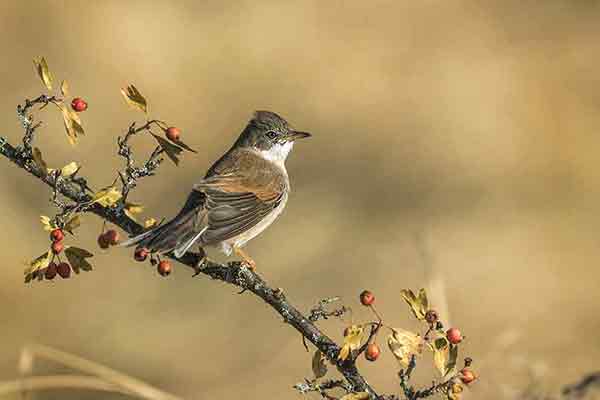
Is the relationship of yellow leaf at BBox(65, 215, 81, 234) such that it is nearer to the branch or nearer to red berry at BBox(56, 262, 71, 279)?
the branch

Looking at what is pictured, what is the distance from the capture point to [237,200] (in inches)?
265

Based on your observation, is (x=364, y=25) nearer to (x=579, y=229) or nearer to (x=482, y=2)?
(x=482, y=2)

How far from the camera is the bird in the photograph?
5.26m

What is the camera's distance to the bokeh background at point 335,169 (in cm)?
1195

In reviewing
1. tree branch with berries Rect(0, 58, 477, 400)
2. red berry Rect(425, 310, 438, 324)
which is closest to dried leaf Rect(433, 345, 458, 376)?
tree branch with berries Rect(0, 58, 477, 400)

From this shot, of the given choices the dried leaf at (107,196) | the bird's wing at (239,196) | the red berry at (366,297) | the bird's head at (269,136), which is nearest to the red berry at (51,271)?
the dried leaf at (107,196)

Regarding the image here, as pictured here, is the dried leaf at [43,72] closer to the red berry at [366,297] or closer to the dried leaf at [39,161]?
the dried leaf at [39,161]

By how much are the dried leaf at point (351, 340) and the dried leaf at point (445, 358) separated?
299 millimetres

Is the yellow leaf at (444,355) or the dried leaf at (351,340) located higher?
the yellow leaf at (444,355)

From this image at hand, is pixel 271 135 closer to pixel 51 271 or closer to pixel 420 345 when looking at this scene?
pixel 51 271

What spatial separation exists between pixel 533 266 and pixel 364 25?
225 inches

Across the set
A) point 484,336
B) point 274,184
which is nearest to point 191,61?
→ point 484,336

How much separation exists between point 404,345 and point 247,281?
94cm

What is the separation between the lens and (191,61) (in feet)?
54.3
